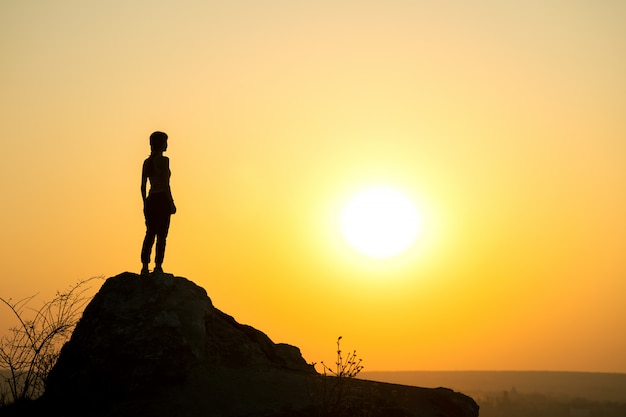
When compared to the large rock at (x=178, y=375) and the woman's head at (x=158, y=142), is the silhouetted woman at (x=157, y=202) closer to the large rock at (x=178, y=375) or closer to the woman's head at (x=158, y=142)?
the woman's head at (x=158, y=142)

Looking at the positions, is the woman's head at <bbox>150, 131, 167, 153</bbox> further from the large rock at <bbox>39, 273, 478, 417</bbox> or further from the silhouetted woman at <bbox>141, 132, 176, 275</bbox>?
the large rock at <bbox>39, 273, 478, 417</bbox>

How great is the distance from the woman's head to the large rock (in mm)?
2670

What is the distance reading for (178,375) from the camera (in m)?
14.9

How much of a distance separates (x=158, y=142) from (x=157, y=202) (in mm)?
1244

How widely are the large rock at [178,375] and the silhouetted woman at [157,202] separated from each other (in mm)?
645

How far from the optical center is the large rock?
1426 cm

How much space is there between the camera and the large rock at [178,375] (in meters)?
14.3

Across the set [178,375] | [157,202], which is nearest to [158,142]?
[157,202]

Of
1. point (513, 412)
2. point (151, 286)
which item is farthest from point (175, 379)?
point (513, 412)

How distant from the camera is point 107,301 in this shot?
626 inches

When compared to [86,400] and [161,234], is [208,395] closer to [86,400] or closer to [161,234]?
[86,400]

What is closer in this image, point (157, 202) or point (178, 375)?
point (178, 375)

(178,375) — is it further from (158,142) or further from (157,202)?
(158,142)

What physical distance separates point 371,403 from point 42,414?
609cm
